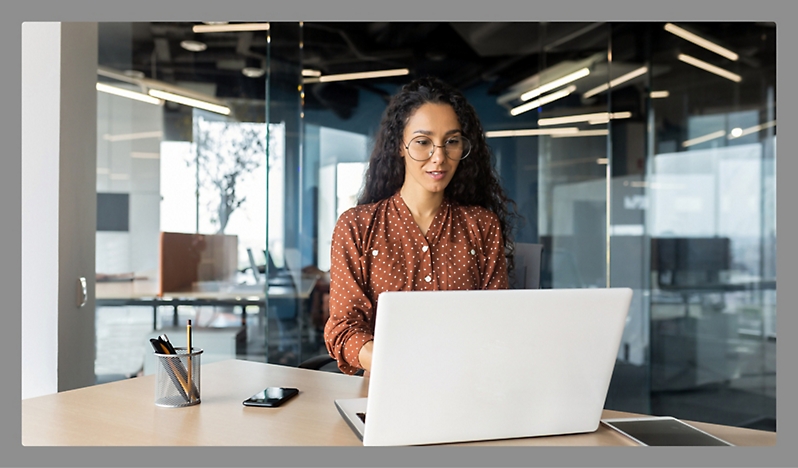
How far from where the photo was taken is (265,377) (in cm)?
181

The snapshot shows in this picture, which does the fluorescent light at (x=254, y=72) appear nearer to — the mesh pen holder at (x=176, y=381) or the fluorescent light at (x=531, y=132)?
the fluorescent light at (x=531, y=132)

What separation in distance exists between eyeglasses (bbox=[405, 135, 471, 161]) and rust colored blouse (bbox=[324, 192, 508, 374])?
0.20m

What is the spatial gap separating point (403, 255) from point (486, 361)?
1150 mm

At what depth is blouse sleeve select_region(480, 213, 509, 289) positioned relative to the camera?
2.36 meters

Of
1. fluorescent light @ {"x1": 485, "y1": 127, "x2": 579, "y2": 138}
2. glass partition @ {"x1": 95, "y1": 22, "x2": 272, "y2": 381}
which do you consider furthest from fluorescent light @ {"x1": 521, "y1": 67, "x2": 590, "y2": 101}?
glass partition @ {"x1": 95, "y1": 22, "x2": 272, "y2": 381}

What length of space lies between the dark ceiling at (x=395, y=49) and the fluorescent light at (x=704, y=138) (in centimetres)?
35

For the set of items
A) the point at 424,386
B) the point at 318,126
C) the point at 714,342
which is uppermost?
the point at 318,126

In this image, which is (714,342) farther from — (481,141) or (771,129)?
(481,141)

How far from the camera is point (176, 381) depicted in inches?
59.2

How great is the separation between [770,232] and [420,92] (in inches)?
121

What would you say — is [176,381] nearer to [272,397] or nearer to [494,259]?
[272,397]

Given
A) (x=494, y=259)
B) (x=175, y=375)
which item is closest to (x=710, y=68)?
(x=494, y=259)

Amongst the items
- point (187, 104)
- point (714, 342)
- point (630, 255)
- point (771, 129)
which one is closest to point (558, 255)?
point (630, 255)

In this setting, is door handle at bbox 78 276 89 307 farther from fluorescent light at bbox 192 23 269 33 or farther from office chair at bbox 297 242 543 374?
fluorescent light at bbox 192 23 269 33
